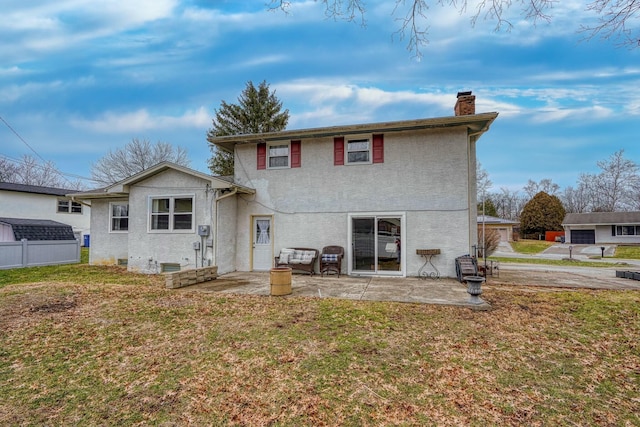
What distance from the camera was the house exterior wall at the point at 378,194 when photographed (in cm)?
970

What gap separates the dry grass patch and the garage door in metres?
34.4

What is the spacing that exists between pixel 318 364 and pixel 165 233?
8.72 m

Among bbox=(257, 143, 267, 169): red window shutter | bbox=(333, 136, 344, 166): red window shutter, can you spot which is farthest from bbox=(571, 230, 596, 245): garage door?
bbox=(257, 143, 267, 169): red window shutter

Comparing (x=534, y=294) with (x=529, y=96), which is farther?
(x=529, y=96)

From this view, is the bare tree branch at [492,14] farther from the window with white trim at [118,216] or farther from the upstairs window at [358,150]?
the window with white trim at [118,216]

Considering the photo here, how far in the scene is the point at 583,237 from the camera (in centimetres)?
3328

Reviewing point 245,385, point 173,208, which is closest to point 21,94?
point 173,208

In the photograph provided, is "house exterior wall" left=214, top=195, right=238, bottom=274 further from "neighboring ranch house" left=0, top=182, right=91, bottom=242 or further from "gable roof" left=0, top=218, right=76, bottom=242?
"neighboring ranch house" left=0, top=182, right=91, bottom=242

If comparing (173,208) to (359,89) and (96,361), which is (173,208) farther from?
(359,89)

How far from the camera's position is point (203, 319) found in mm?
5594

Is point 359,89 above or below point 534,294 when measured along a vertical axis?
above

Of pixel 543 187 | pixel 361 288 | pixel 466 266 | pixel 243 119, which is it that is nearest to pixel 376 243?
pixel 361 288

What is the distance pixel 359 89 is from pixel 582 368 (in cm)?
1239

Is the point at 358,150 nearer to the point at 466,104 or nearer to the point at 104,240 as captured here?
the point at 466,104
